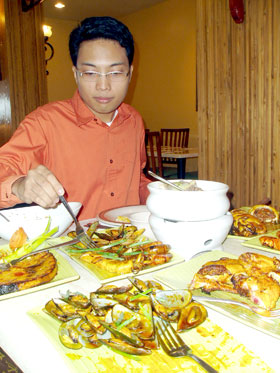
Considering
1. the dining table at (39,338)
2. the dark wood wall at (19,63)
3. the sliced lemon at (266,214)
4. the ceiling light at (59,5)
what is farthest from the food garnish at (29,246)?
the ceiling light at (59,5)

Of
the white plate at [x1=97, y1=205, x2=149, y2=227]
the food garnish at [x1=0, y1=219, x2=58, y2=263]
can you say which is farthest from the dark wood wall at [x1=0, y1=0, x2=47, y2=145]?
the food garnish at [x1=0, y1=219, x2=58, y2=263]

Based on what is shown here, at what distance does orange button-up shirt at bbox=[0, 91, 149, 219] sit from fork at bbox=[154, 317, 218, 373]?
1.43m

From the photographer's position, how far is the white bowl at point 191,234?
1.02 m

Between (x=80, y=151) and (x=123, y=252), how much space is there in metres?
1.15

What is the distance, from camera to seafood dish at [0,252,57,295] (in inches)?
32.6

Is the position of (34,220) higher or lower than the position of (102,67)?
lower

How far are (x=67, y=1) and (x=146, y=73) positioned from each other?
2.64m

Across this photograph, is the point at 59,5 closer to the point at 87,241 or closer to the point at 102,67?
the point at 102,67

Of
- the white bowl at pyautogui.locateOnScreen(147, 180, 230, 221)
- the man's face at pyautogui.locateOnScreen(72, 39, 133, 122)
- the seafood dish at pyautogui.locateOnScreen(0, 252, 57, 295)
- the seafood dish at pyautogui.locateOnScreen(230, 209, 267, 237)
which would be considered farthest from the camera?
the man's face at pyautogui.locateOnScreen(72, 39, 133, 122)

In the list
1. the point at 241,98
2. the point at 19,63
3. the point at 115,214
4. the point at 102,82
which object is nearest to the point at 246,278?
the point at 115,214

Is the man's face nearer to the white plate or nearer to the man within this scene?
the man

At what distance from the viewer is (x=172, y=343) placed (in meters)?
0.60

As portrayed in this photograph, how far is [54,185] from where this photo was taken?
1.20 m

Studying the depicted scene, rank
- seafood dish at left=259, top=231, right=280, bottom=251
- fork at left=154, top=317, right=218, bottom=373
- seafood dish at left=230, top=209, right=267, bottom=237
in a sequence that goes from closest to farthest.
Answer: fork at left=154, top=317, right=218, bottom=373, seafood dish at left=259, top=231, right=280, bottom=251, seafood dish at left=230, top=209, right=267, bottom=237
